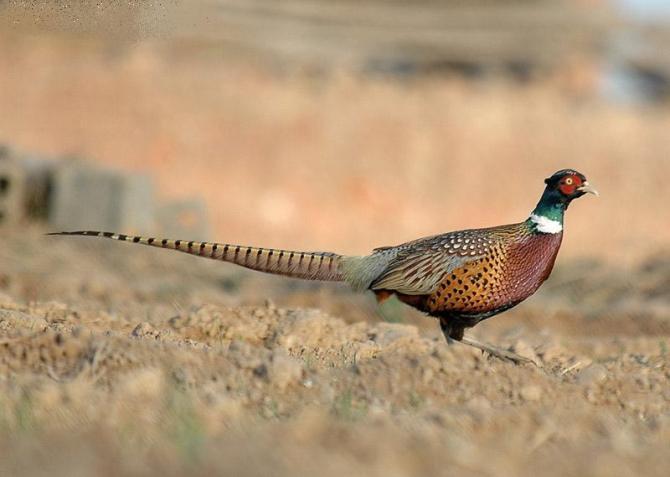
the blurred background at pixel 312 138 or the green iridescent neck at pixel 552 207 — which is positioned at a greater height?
the blurred background at pixel 312 138

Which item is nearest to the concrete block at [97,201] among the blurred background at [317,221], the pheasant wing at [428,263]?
the blurred background at [317,221]

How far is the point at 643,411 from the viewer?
6.48 metres

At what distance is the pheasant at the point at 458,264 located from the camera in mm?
7594

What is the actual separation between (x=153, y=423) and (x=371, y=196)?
2414 centimetres

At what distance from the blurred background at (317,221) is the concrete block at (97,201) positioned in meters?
0.03

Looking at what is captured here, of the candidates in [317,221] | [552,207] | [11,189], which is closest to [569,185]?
[552,207]

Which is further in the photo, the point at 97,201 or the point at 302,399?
the point at 97,201

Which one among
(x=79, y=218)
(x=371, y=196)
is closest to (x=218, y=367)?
(x=79, y=218)

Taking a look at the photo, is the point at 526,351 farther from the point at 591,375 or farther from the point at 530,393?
the point at 530,393

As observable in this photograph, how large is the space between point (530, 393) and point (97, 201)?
1339cm

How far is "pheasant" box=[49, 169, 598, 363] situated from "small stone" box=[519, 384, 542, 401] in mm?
1197

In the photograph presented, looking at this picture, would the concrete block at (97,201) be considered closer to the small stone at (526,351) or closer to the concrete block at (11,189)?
the concrete block at (11,189)

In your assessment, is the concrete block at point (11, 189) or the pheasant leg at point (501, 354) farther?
the concrete block at point (11, 189)

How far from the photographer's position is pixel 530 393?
20.5 feet
